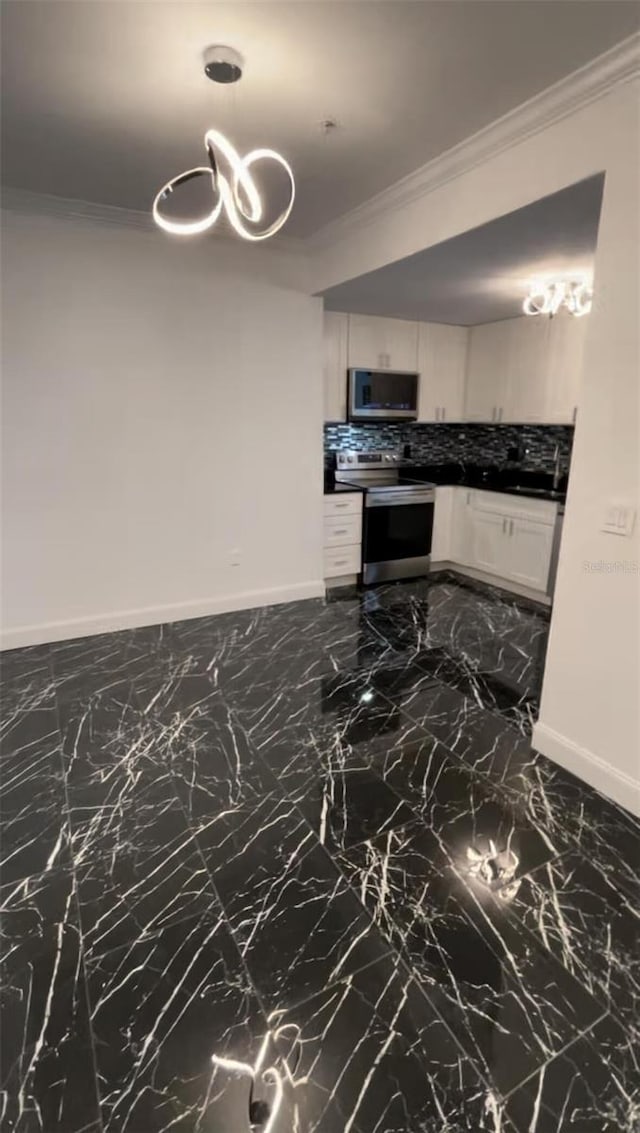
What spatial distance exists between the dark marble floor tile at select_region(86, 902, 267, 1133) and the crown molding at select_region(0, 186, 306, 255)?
3513 millimetres

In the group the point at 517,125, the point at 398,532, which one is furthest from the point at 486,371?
the point at 517,125

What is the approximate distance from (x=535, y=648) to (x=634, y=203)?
8.13 ft

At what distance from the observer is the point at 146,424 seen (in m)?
3.55

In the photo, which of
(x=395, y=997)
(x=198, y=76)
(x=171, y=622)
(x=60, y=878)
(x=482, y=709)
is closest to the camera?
(x=395, y=997)

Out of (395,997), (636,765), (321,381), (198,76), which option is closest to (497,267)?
(321,381)

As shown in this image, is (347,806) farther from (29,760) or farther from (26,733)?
(26,733)

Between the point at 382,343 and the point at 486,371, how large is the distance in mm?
1044

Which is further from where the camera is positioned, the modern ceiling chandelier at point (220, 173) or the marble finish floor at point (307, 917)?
the modern ceiling chandelier at point (220, 173)

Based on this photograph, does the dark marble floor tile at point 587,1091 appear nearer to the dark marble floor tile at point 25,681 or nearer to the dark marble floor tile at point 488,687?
the dark marble floor tile at point 488,687

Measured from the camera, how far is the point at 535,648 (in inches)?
139

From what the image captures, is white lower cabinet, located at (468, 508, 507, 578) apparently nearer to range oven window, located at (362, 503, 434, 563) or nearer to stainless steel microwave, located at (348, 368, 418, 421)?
range oven window, located at (362, 503, 434, 563)

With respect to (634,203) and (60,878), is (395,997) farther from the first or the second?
(634,203)

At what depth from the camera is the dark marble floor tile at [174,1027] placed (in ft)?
3.92

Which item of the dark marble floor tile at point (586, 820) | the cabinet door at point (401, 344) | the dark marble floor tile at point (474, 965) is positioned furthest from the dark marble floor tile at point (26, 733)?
the cabinet door at point (401, 344)
